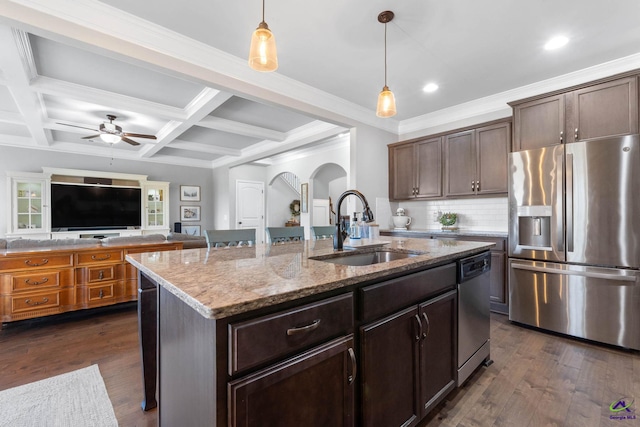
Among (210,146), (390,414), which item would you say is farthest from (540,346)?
(210,146)

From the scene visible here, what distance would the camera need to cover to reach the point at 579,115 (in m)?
2.78

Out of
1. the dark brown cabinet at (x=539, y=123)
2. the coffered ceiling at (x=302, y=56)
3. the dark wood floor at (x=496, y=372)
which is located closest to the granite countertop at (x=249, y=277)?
the dark wood floor at (x=496, y=372)

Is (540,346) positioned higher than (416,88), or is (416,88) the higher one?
(416,88)

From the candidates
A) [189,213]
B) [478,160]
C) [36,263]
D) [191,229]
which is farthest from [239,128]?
[191,229]

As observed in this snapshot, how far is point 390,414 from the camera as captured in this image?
1.28 metres

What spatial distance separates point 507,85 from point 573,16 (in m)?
1.22

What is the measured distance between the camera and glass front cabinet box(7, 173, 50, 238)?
5.41 metres

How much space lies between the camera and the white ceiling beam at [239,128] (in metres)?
4.41

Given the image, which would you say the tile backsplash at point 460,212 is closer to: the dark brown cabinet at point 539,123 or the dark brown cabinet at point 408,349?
the dark brown cabinet at point 539,123

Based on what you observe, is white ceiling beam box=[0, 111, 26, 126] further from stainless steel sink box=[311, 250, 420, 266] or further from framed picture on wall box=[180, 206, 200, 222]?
stainless steel sink box=[311, 250, 420, 266]

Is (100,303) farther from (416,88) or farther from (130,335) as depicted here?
(416,88)

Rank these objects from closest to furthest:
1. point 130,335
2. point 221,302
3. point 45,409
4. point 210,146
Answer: point 221,302, point 45,409, point 130,335, point 210,146

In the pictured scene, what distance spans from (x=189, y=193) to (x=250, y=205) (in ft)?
5.24

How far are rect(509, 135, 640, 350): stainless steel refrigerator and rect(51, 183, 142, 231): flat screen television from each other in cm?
732
